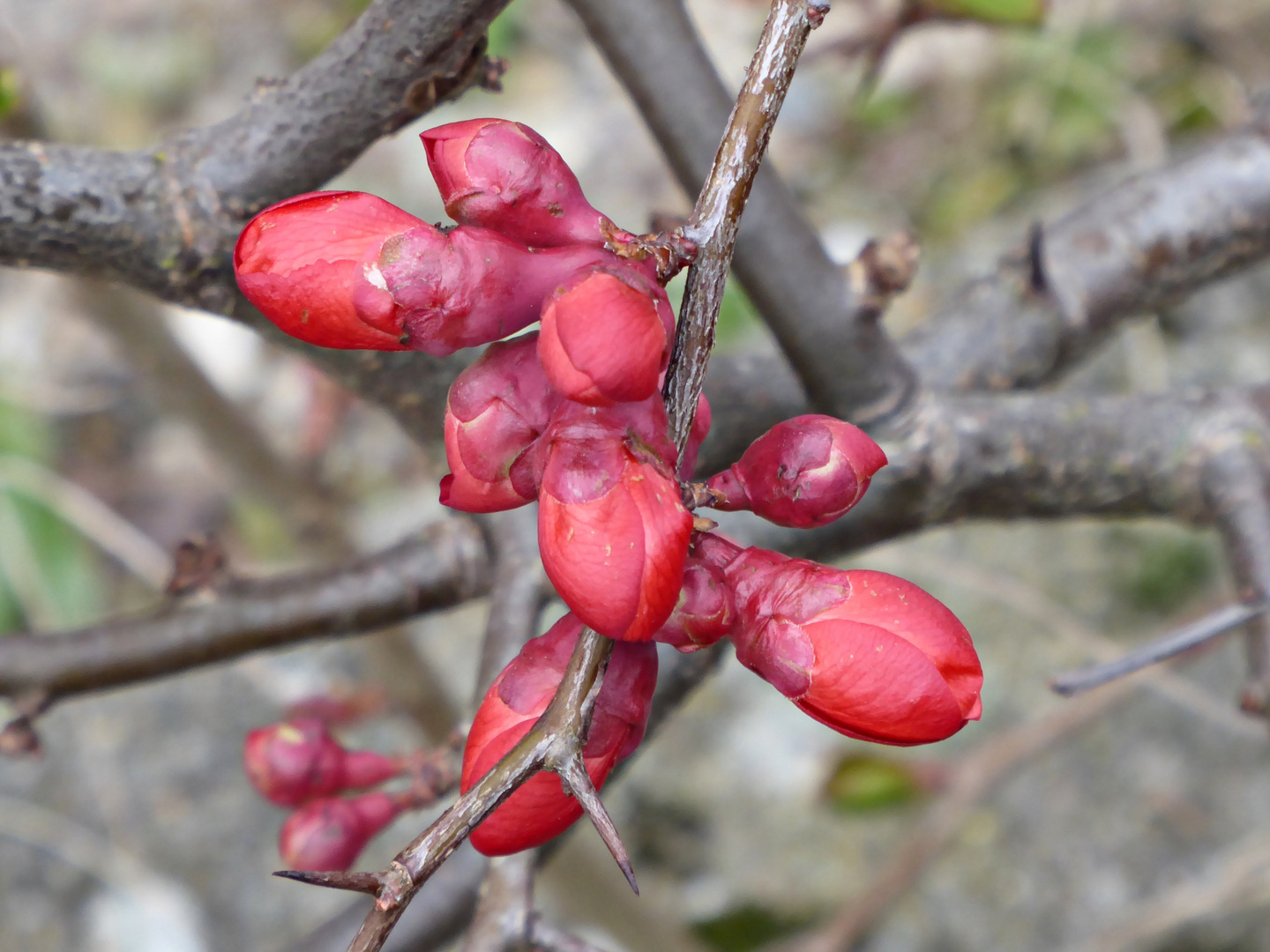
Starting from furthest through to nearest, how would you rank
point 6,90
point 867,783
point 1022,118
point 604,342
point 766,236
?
point 1022,118, point 867,783, point 6,90, point 766,236, point 604,342

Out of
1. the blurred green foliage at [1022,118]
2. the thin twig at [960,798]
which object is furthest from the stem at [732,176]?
the blurred green foliage at [1022,118]

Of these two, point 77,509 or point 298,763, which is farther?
point 77,509

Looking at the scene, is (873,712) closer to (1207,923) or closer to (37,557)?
(1207,923)

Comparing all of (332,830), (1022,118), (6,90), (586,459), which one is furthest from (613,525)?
(1022,118)

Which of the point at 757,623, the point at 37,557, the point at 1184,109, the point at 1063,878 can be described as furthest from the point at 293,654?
the point at 1184,109

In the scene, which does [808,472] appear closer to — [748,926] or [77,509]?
[748,926]

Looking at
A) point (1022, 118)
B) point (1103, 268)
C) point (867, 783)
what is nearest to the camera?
point (1103, 268)

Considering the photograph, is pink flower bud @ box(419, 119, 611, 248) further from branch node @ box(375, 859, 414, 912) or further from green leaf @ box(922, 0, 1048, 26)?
green leaf @ box(922, 0, 1048, 26)
